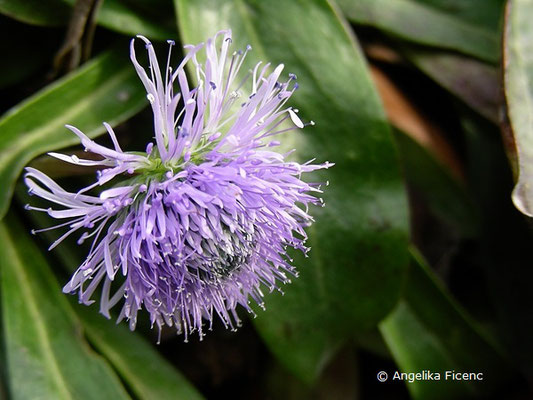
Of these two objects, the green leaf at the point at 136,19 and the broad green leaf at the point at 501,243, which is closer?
the green leaf at the point at 136,19

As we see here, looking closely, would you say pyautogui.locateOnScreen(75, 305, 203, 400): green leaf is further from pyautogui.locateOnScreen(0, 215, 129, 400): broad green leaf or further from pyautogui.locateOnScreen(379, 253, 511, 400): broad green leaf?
pyautogui.locateOnScreen(379, 253, 511, 400): broad green leaf

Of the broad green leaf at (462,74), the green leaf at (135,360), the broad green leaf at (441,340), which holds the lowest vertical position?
the broad green leaf at (441,340)

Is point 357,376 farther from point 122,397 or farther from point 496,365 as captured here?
point 122,397

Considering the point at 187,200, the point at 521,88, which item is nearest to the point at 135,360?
the point at 187,200

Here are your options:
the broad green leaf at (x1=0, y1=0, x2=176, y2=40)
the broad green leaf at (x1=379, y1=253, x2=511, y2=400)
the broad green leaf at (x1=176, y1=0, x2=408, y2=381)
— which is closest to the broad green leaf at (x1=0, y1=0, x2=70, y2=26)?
the broad green leaf at (x1=0, y1=0, x2=176, y2=40)

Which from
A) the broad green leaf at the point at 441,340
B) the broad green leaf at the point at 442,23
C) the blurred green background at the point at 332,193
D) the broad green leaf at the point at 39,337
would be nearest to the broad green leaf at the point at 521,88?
the blurred green background at the point at 332,193

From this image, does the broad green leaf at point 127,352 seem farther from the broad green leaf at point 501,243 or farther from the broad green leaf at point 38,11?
the broad green leaf at point 501,243

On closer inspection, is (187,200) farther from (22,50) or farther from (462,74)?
(462,74)
